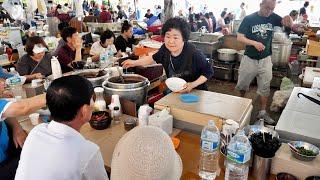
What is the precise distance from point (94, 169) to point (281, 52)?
17.4 feet

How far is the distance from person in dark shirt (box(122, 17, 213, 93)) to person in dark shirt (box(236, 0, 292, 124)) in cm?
166

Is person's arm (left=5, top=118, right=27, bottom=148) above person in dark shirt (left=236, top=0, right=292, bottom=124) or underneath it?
underneath

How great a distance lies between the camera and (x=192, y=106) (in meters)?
2.22

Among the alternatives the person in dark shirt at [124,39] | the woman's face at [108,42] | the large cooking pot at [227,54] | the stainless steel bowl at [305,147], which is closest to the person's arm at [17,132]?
the stainless steel bowl at [305,147]

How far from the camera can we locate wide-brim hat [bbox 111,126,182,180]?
0.92m

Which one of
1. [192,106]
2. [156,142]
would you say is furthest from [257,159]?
[156,142]

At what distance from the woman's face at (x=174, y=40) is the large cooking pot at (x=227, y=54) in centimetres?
368

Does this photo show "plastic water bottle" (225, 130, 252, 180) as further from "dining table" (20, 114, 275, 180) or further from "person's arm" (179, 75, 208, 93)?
"person's arm" (179, 75, 208, 93)

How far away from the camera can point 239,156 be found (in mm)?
1513

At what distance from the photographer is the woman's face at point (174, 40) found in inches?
106

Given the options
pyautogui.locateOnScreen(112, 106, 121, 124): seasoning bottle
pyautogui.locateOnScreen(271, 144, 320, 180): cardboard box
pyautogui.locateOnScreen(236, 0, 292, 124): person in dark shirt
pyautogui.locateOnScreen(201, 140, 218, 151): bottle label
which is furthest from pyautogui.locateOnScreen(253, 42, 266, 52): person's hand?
pyautogui.locateOnScreen(201, 140, 218, 151): bottle label

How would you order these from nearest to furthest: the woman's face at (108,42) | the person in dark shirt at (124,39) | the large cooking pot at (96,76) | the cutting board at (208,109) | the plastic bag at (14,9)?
the cutting board at (208,109) → the large cooking pot at (96,76) → the woman's face at (108,42) → the person in dark shirt at (124,39) → the plastic bag at (14,9)

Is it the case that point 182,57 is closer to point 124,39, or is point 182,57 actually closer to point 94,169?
point 94,169

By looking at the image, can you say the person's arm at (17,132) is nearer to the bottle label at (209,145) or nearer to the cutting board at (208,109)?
the cutting board at (208,109)
